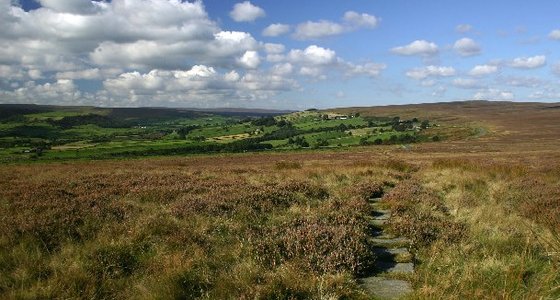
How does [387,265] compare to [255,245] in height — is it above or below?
below

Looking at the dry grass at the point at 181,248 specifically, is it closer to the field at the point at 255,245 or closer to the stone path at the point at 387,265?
the field at the point at 255,245

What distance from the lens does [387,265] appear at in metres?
6.78

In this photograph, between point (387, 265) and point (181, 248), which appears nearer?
point (387, 265)

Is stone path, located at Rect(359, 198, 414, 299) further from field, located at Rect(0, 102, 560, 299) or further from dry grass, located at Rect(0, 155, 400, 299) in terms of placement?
dry grass, located at Rect(0, 155, 400, 299)

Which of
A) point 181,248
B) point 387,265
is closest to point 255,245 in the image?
point 181,248

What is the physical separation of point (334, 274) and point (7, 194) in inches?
417

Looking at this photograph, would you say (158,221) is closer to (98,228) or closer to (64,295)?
(98,228)

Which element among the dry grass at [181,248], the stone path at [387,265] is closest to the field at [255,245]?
the dry grass at [181,248]

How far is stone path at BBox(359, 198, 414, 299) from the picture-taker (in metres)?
5.65

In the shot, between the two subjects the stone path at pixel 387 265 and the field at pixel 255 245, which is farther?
the stone path at pixel 387 265

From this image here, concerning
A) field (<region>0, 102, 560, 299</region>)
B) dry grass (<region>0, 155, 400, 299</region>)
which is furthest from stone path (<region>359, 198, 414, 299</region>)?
dry grass (<region>0, 155, 400, 299</region>)

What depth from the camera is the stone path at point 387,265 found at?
565 cm

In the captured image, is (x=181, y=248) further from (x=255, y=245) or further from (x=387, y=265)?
(x=387, y=265)

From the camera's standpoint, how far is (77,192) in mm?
12906
